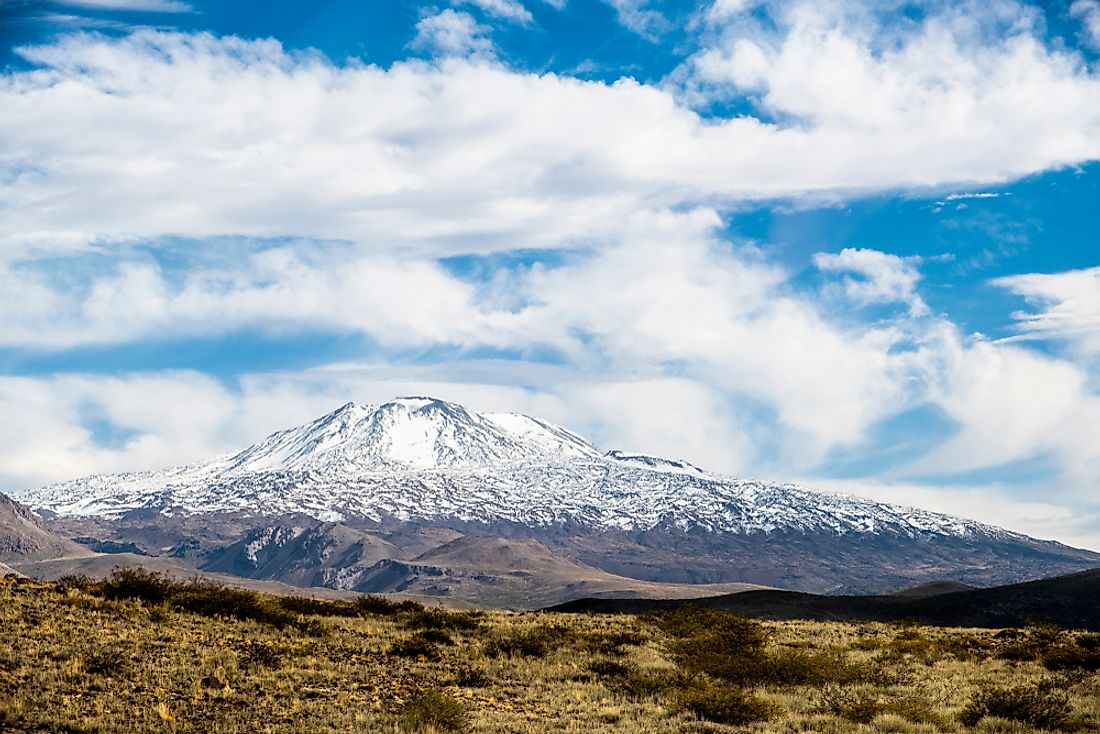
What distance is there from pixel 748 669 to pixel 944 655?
10.2 metres

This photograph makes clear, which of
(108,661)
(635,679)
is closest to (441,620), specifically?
(635,679)

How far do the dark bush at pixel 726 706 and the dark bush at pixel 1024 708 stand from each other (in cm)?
A: 516

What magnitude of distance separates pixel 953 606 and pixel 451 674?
300 ft

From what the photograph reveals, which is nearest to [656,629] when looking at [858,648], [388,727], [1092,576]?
[858,648]

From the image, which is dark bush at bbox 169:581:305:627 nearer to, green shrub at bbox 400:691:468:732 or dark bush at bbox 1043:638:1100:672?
green shrub at bbox 400:691:468:732

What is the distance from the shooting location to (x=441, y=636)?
33344 mm

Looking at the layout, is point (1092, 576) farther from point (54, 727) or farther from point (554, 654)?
point (54, 727)

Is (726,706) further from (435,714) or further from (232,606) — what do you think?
(232,606)

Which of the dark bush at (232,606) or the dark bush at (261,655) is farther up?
the dark bush at (232,606)

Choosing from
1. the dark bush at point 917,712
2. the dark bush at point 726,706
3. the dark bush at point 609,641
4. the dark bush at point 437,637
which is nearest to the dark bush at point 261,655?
the dark bush at point 437,637

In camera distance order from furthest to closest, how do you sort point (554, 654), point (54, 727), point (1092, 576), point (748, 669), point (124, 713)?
point (1092, 576)
point (554, 654)
point (748, 669)
point (124, 713)
point (54, 727)

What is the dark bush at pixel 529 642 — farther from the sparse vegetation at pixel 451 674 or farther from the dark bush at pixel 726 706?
the dark bush at pixel 726 706

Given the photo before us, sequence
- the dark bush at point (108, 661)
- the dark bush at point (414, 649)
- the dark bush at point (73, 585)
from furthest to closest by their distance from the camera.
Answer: the dark bush at point (73, 585), the dark bush at point (414, 649), the dark bush at point (108, 661)

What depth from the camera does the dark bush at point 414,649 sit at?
98.8 ft
